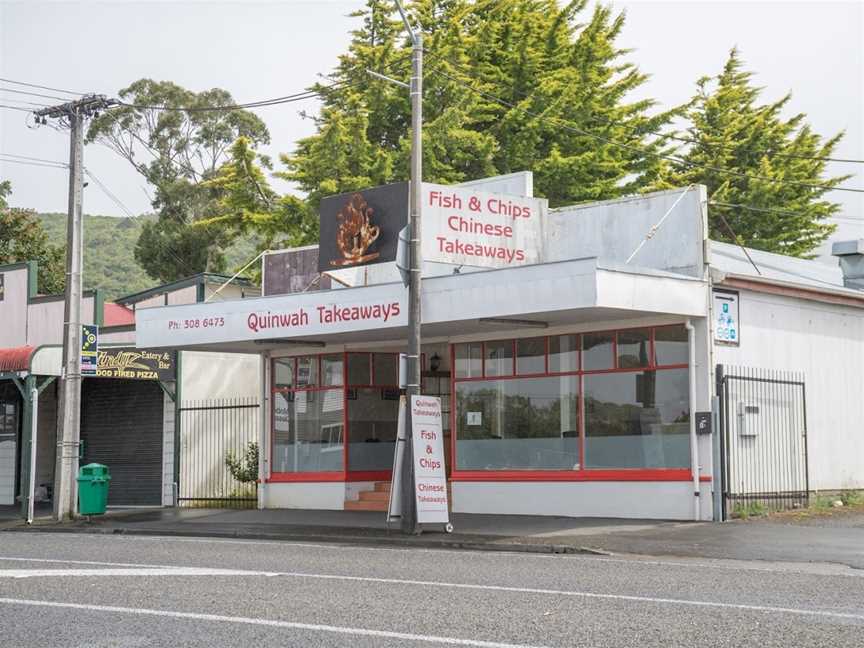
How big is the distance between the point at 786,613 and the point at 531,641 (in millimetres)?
2413

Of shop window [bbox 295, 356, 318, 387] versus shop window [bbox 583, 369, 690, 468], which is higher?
shop window [bbox 295, 356, 318, 387]

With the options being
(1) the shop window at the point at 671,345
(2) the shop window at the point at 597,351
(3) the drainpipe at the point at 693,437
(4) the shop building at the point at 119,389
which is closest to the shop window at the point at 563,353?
(2) the shop window at the point at 597,351

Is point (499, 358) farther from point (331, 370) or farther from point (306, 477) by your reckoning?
point (306, 477)

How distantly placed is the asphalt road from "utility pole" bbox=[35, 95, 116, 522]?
29.3ft

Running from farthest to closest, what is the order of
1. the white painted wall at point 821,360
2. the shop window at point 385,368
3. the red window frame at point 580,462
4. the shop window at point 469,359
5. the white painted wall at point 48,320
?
the white painted wall at point 48,320 → the shop window at point 385,368 → the shop window at point 469,359 → the white painted wall at point 821,360 → the red window frame at point 580,462

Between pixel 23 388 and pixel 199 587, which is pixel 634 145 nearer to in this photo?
pixel 23 388

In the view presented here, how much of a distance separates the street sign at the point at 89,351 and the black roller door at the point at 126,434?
4692 millimetres

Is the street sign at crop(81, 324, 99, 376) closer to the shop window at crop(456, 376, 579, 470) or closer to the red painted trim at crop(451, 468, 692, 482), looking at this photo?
the shop window at crop(456, 376, 579, 470)

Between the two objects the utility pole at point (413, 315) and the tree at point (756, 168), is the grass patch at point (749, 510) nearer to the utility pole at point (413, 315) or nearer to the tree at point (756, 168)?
the utility pole at point (413, 315)

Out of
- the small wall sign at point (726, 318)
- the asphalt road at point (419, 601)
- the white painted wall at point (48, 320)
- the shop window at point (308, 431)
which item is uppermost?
the white painted wall at point (48, 320)

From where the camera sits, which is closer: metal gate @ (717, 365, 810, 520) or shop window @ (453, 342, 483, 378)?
metal gate @ (717, 365, 810, 520)

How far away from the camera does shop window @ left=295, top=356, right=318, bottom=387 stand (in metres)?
25.3

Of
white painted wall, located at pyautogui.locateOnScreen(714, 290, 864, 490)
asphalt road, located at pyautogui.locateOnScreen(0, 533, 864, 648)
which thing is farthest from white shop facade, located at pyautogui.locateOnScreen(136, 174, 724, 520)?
asphalt road, located at pyautogui.locateOnScreen(0, 533, 864, 648)

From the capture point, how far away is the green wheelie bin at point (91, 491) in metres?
23.8
